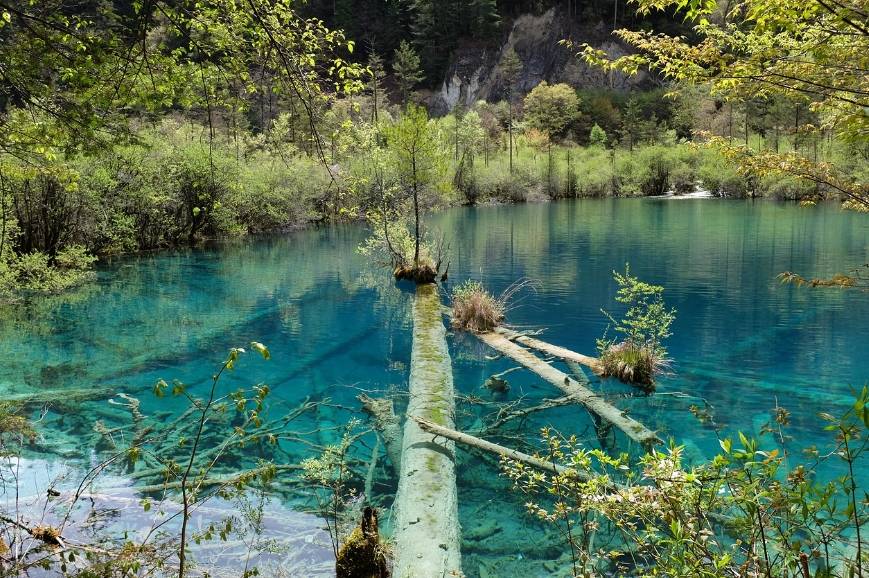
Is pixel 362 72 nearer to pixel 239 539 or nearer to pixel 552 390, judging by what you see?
A: pixel 239 539

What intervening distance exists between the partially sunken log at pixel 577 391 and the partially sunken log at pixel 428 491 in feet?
6.39

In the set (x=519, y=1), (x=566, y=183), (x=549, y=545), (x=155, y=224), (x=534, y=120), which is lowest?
(x=549, y=545)

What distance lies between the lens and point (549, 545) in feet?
20.1

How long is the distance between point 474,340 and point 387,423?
606 centimetres

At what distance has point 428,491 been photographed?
5922 millimetres

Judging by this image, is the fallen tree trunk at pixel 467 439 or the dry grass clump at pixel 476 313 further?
the dry grass clump at pixel 476 313

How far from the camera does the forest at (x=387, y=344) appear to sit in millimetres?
4426

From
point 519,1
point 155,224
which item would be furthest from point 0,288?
point 519,1

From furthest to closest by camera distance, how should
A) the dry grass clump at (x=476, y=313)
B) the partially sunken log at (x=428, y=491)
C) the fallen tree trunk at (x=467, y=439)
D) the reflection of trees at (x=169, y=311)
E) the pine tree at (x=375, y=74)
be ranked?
the dry grass clump at (x=476, y=313) < the reflection of trees at (x=169, y=311) < the pine tree at (x=375, y=74) < the fallen tree trunk at (x=467, y=439) < the partially sunken log at (x=428, y=491)

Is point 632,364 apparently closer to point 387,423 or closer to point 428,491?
point 387,423

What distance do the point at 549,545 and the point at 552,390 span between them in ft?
16.6

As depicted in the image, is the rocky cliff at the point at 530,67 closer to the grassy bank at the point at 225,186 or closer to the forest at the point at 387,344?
the grassy bank at the point at 225,186

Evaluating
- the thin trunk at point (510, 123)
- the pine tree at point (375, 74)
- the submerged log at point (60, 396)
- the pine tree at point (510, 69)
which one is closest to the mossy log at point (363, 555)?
the pine tree at point (375, 74)

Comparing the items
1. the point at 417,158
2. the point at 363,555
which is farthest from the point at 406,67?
the point at 363,555
